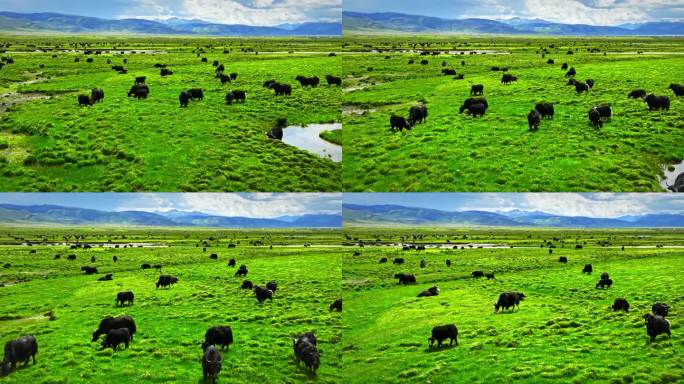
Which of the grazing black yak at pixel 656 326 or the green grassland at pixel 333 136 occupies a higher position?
the green grassland at pixel 333 136

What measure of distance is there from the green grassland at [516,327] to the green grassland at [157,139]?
7281mm

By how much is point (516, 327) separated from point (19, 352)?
2052cm

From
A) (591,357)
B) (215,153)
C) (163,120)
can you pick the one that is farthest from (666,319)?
(163,120)

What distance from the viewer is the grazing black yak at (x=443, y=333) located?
73.8 feet

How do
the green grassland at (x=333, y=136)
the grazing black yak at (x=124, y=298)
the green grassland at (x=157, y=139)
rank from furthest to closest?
the green grassland at (x=333, y=136)
the grazing black yak at (x=124, y=298)
the green grassland at (x=157, y=139)

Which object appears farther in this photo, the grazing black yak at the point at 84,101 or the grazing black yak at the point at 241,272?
the grazing black yak at the point at 241,272

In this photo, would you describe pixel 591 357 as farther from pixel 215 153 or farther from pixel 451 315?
pixel 215 153

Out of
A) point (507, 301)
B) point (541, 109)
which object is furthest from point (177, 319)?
point (541, 109)

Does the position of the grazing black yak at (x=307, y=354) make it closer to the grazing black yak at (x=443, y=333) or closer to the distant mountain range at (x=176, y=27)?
the grazing black yak at (x=443, y=333)

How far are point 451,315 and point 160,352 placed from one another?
13.0m

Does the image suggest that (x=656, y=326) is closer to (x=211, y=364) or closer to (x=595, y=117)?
(x=595, y=117)

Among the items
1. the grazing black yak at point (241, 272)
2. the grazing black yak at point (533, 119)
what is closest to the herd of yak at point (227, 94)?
the grazing black yak at point (241, 272)

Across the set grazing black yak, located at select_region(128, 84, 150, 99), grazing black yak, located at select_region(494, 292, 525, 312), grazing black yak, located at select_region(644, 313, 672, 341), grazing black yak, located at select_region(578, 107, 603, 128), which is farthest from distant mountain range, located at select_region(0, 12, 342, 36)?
grazing black yak, located at select_region(644, 313, 672, 341)

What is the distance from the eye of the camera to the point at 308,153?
1070 inches
